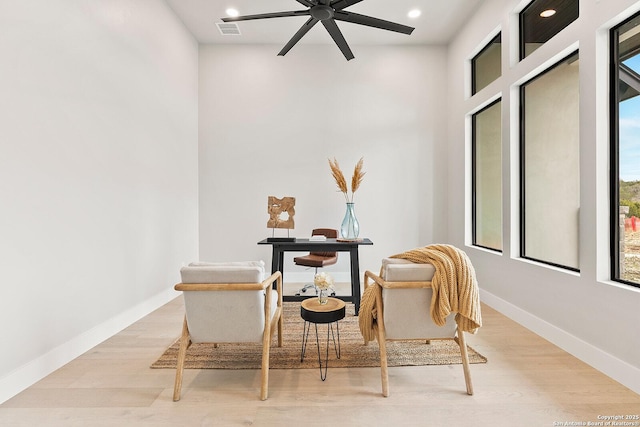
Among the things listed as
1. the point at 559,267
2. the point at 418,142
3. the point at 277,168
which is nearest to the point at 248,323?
the point at 559,267

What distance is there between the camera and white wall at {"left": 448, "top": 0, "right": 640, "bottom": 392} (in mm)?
2084

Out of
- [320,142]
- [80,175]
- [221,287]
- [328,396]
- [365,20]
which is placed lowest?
[328,396]

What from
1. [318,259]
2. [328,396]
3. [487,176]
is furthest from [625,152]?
[318,259]

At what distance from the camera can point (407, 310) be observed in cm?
198

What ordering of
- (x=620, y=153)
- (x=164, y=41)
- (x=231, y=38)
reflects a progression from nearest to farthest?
(x=620, y=153), (x=164, y=41), (x=231, y=38)

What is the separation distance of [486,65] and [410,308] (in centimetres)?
349

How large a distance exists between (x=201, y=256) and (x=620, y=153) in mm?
4825

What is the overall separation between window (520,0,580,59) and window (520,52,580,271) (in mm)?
312

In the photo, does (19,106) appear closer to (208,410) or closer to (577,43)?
(208,410)

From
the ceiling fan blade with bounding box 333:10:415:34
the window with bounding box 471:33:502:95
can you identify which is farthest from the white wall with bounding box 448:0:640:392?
the ceiling fan blade with bounding box 333:10:415:34

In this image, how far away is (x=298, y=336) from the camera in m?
2.84

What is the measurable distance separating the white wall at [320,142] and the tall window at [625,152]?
106 inches

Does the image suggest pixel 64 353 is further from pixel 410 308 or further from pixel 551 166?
pixel 551 166

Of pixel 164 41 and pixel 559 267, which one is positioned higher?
pixel 164 41
